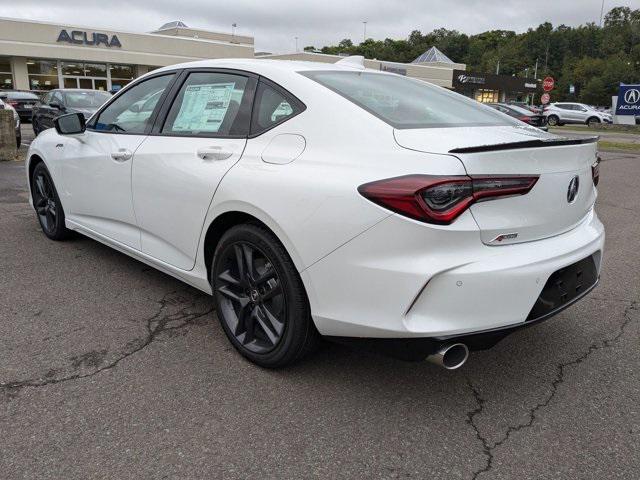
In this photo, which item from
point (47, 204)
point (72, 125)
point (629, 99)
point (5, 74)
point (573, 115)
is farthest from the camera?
point (573, 115)

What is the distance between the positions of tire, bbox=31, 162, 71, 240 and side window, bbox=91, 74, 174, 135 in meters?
1.00

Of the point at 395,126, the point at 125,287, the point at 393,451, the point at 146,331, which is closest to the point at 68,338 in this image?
the point at 146,331

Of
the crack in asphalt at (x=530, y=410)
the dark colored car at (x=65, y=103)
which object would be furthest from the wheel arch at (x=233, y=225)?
the dark colored car at (x=65, y=103)

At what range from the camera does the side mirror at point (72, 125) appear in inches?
167

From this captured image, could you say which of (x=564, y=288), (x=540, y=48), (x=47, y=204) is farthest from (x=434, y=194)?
(x=540, y=48)

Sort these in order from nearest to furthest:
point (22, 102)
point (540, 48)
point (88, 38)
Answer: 1. point (22, 102)
2. point (88, 38)
3. point (540, 48)

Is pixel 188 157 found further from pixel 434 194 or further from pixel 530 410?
pixel 530 410

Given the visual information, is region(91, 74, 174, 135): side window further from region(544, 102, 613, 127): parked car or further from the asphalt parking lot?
region(544, 102, 613, 127): parked car

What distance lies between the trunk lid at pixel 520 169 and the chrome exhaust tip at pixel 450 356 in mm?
457

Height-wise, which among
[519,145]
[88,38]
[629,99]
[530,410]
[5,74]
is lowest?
[530,410]

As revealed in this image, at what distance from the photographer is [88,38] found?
35938 millimetres

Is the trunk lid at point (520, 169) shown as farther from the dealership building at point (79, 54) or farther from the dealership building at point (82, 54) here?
the dealership building at point (79, 54)

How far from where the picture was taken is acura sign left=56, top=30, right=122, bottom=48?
34875 mm

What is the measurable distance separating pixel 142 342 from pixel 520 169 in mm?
2256
